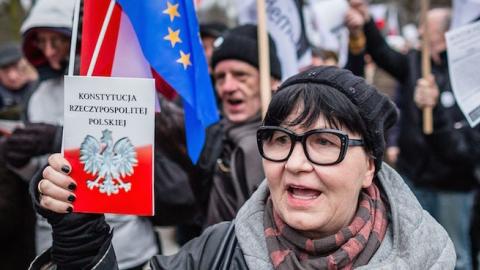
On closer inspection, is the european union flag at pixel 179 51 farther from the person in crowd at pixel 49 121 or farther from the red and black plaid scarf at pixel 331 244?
the person in crowd at pixel 49 121

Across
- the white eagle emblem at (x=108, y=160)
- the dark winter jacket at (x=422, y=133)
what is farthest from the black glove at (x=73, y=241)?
the dark winter jacket at (x=422, y=133)

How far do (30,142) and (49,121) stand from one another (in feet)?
1.21

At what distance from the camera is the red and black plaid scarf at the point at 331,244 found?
181 centimetres

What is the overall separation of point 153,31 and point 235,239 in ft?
2.40

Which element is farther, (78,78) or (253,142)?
(253,142)

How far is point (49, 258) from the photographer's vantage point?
186cm

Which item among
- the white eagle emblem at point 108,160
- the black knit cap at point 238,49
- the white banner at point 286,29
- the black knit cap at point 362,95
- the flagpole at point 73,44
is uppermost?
the white banner at point 286,29

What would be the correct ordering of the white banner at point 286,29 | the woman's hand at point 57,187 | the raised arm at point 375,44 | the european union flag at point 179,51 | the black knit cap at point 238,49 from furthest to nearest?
the raised arm at point 375,44
the white banner at point 286,29
the black knit cap at point 238,49
the european union flag at point 179,51
the woman's hand at point 57,187

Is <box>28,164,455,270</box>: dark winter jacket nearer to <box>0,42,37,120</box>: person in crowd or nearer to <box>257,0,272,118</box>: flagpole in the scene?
<box>257,0,272,118</box>: flagpole

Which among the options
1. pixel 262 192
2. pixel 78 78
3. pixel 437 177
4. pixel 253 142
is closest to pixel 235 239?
pixel 262 192

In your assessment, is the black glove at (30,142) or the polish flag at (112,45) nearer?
the polish flag at (112,45)

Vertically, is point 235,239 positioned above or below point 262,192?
below

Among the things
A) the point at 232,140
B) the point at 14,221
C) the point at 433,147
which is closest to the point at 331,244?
the point at 232,140

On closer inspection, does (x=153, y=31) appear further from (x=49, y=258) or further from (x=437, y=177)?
(x=437, y=177)
